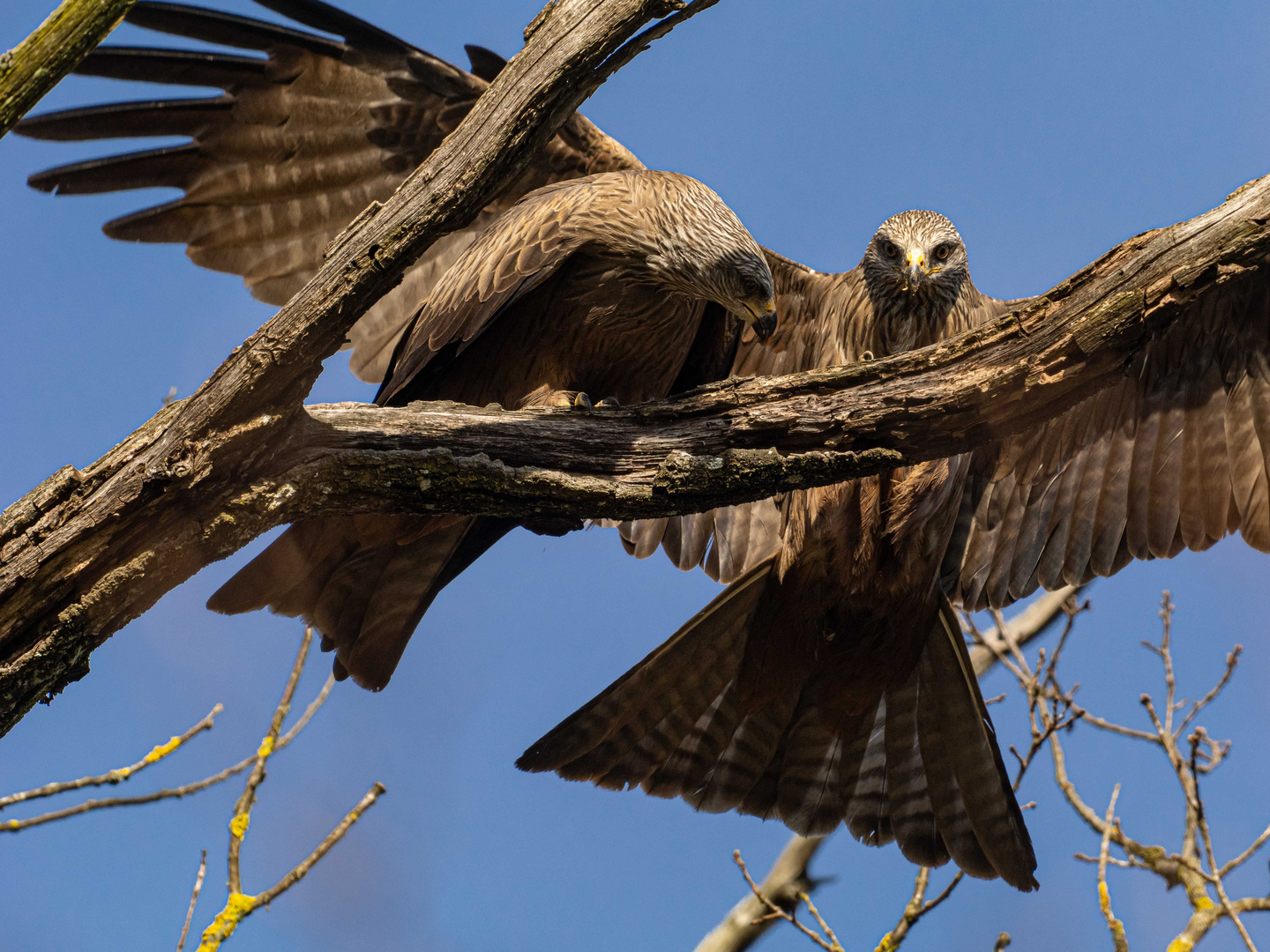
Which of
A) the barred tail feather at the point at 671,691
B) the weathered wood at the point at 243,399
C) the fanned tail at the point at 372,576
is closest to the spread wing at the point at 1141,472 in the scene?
the barred tail feather at the point at 671,691

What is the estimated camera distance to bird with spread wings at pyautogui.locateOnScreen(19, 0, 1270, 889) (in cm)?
482

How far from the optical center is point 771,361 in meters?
5.75

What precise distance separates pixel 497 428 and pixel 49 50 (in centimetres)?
163

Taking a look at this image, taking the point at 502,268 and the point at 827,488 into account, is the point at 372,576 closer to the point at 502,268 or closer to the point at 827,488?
the point at 502,268

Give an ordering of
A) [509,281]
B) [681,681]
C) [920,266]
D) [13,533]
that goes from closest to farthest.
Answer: [13,533], [509,281], [920,266], [681,681]

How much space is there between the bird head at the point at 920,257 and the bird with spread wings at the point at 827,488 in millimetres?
11

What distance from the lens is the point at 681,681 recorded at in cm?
524

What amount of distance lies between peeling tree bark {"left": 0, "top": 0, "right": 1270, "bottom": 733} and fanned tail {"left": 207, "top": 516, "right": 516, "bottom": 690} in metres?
1.06

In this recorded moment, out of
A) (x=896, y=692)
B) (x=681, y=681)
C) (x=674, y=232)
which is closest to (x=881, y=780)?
(x=896, y=692)

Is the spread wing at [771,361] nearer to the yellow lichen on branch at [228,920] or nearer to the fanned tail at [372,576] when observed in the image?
the fanned tail at [372,576]

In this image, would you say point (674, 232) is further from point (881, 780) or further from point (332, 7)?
point (881, 780)

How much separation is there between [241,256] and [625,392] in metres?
2.31

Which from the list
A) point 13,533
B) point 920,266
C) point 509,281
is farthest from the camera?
point 920,266

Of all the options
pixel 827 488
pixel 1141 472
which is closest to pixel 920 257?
pixel 827 488
